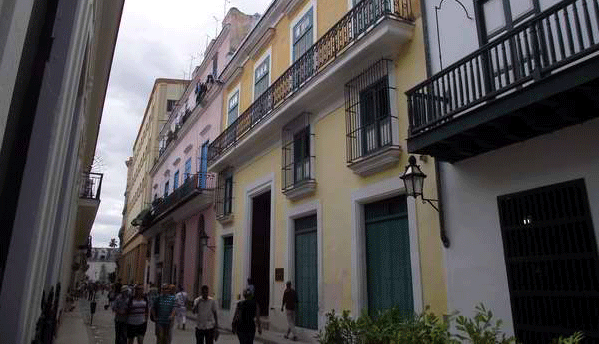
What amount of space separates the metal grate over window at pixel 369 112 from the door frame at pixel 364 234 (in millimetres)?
765

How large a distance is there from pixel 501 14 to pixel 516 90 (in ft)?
7.01

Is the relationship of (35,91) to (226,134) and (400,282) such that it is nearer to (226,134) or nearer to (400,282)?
(400,282)

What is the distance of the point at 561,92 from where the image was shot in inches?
221

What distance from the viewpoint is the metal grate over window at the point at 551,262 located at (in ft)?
19.8

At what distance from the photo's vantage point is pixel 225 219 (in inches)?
714

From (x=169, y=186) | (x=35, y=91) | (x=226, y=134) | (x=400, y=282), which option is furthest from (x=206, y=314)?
(x=169, y=186)

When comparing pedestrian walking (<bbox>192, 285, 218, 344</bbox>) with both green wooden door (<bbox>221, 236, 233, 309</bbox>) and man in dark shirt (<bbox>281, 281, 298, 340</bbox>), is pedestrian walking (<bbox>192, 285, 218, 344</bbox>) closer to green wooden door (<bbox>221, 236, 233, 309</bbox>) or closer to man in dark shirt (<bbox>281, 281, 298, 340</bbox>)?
man in dark shirt (<bbox>281, 281, 298, 340</bbox>)

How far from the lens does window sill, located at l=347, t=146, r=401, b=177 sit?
31.1 feet

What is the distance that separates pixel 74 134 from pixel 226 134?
11.7 m

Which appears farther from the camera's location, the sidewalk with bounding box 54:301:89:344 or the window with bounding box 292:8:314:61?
the window with bounding box 292:8:314:61

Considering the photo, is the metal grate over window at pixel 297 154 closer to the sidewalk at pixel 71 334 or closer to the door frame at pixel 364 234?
the door frame at pixel 364 234

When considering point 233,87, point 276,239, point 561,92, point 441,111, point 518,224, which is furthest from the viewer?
point 233,87

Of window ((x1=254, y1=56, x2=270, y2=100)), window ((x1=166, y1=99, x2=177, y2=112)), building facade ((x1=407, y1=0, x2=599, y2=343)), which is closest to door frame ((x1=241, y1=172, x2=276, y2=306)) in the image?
window ((x1=254, y1=56, x2=270, y2=100))

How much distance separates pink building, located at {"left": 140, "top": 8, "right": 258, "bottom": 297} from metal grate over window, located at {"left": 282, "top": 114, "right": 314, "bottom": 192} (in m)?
6.85
